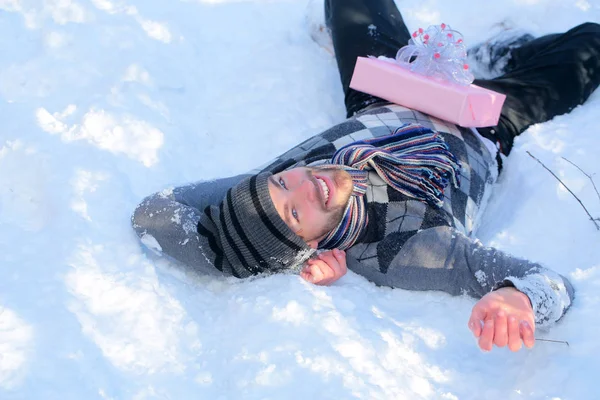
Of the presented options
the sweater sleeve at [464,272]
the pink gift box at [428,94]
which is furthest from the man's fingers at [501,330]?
the pink gift box at [428,94]

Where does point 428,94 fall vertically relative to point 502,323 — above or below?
above

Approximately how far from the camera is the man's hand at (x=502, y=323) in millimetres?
1773

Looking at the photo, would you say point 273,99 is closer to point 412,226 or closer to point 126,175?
point 126,175

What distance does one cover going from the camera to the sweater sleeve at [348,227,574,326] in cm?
198

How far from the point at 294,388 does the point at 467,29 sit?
9.10 feet

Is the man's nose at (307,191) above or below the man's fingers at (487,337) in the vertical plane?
above

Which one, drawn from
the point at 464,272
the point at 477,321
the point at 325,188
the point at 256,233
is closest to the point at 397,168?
the point at 325,188

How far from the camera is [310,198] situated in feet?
7.48

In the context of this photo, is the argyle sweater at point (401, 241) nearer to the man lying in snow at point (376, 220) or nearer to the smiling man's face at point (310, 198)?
the man lying in snow at point (376, 220)

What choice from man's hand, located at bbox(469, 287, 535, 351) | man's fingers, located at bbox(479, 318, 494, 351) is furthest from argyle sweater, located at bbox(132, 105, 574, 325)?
man's fingers, located at bbox(479, 318, 494, 351)

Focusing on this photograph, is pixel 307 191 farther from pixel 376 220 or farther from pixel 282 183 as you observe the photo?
pixel 376 220

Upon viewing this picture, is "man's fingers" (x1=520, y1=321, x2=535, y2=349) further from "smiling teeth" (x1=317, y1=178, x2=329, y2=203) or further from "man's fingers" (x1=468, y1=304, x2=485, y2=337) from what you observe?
"smiling teeth" (x1=317, y1=178, x2=329, y2=203)

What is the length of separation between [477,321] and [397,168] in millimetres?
892

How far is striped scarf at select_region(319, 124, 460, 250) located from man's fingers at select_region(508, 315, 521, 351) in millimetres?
763
